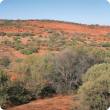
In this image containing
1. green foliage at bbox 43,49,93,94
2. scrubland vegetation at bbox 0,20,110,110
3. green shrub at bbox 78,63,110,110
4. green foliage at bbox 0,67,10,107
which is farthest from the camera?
green foliage at bbox 43,49,93,94

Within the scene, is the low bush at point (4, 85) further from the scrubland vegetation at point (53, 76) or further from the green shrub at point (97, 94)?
the green shrub at point (97, 94)

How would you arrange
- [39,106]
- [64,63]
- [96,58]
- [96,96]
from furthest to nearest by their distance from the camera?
[96,58], [64,63], [39,106], [96,96]

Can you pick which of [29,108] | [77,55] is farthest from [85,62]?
[29,108]

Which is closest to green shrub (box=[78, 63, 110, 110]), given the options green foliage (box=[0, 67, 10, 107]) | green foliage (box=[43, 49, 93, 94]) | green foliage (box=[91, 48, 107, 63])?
green foliage (box=[43, 49, 93, 94])

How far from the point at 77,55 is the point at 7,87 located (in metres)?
6.72

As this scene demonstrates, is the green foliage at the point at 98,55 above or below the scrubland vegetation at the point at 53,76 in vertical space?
above

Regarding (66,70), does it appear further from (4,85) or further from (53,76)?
(4,85)

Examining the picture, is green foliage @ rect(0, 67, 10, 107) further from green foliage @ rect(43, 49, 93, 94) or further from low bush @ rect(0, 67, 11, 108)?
green foliage @ rect(43, 49, 93, 94)

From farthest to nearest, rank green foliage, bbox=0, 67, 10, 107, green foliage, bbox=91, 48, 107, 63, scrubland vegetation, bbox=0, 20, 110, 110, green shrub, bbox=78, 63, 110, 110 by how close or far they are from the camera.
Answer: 1. green foliage, bbox=91, 48, 107, 63
2. scrubland vegetation, bbox=0, 20, 110, 110
3. green foliage, bbox=0, 67, 10, 107
4. green shrub, bbox=78, 63, 110, 110

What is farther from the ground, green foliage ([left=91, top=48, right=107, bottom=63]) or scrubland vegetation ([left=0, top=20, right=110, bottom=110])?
green foliage ([left=91, top=48, right=107, bottom=63])

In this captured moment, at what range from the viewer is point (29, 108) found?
800cm

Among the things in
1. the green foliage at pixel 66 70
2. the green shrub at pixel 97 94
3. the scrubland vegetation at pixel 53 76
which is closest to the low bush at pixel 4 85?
the scrubland vegetation at pixel 53 76

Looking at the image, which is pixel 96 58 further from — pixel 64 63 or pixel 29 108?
pixel 29 108

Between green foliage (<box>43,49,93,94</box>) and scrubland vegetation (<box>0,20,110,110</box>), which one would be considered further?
green foliage (<box>43,49,93,94</box>)
